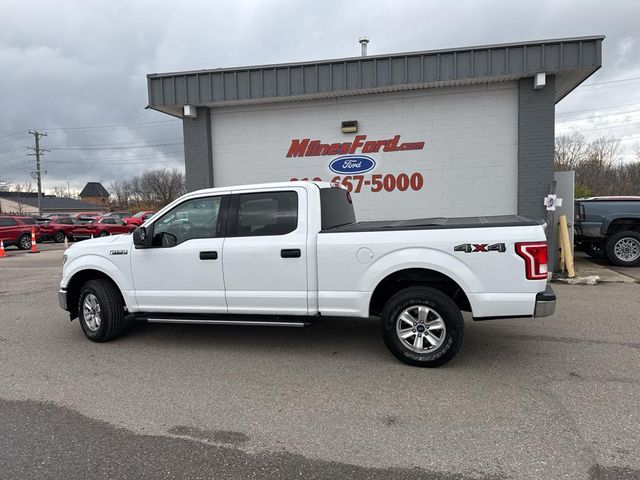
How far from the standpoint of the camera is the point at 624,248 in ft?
36.1

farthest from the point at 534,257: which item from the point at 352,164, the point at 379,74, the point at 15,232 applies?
the point at 15,232

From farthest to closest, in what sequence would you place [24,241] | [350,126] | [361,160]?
→ [24,241] < [361,160] < [350,126]

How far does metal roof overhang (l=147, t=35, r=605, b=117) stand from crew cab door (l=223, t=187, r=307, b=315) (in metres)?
5.77

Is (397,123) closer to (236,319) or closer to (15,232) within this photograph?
(236,319)

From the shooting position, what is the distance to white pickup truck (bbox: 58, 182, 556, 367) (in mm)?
4371

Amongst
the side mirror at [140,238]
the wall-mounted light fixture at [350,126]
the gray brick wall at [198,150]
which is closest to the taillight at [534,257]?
the side mirror at [140,238]

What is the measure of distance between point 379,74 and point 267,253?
6.36 metres

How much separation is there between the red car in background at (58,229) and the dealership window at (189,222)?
23381mm

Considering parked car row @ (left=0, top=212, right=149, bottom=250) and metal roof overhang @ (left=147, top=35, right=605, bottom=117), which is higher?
metal roof overhang @ (left=147, top=35, right=605, bottom=117)

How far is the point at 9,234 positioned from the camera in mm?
20703

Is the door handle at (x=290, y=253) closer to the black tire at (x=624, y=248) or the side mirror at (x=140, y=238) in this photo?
the side mirror at (x=140, y=238)

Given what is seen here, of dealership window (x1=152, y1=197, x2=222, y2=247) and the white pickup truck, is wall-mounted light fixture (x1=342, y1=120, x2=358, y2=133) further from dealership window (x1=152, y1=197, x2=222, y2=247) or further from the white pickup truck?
dealership window (x1=152, y1=197, x2=222, y2=247)

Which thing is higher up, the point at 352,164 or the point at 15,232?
the point at 352,164

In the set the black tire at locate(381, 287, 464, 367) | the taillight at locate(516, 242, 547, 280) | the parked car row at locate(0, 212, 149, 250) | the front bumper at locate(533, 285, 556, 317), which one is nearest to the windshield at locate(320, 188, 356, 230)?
the black tire at locate(381, 287, 464, 367)
